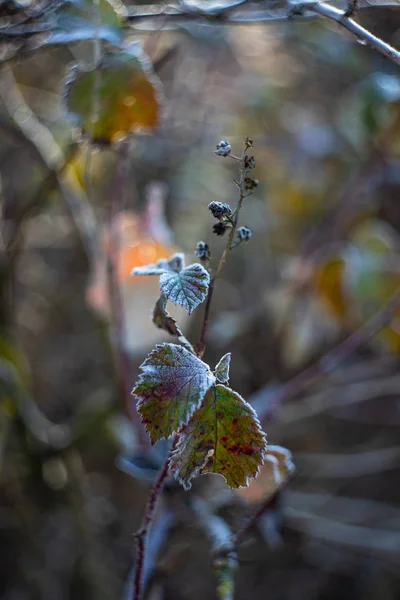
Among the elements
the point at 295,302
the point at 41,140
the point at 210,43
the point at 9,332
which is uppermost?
the point at 210,43

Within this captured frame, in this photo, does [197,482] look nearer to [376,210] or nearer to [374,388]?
[374,388]

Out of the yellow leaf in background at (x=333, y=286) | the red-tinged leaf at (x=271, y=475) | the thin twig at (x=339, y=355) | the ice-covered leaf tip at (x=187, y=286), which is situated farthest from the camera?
the yellow leaf in background at (x=333, y=286)

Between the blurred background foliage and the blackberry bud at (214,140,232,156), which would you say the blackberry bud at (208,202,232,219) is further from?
the blurred background foliage

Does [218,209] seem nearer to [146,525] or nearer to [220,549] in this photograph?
[146,525]

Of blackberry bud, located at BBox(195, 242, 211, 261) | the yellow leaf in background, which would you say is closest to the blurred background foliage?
the yellow leaf in background

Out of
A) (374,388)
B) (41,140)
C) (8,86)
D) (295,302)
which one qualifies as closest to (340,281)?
(295,302)

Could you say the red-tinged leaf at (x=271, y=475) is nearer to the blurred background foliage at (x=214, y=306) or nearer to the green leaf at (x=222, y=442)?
the blurred background foliage at (x=214, y=306)

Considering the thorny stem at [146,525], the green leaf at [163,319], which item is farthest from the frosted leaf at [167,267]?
the thorny stem at [146,525]
